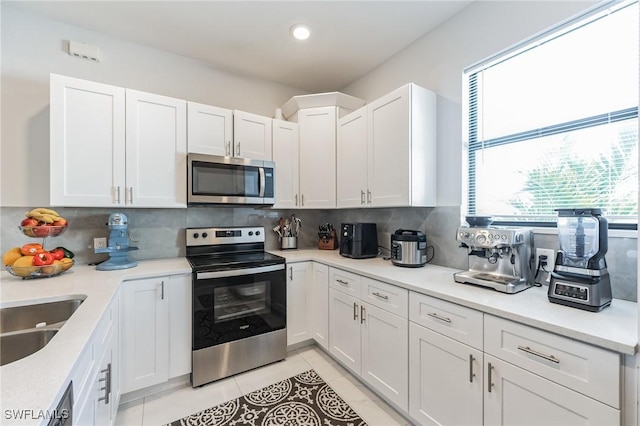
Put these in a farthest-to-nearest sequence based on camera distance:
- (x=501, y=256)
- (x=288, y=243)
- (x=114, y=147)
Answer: (x=288, y=243), (x=114, y=147), (x=501, y=256)

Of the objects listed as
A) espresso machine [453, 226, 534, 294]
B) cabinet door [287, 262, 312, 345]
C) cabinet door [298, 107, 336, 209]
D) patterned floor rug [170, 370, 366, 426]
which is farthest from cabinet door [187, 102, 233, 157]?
espresso machine [453, 226, 534, 294]

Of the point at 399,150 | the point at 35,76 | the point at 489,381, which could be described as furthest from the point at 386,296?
the point at 35,76

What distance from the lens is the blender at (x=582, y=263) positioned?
1.16 m

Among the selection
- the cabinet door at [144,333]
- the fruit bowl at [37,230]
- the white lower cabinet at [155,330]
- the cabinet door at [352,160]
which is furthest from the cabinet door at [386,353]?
the fruit bowl at [37,230]

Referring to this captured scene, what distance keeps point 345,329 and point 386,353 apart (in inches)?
17.4

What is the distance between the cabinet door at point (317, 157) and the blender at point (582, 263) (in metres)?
1.81

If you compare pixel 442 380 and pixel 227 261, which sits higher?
pixel 227 261

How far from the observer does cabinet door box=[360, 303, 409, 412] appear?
166cm

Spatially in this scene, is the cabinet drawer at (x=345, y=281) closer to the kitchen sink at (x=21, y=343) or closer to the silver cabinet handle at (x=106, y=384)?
the silver cabinet handle at (x=106, y=384)

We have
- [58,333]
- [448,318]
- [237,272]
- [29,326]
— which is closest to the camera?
[58,333]

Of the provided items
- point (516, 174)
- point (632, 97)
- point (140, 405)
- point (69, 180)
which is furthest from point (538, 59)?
point (140, 405)

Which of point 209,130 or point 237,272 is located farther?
point 209,130

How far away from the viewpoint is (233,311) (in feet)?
7.10

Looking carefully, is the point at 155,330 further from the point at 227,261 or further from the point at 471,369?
the point at 471,369
